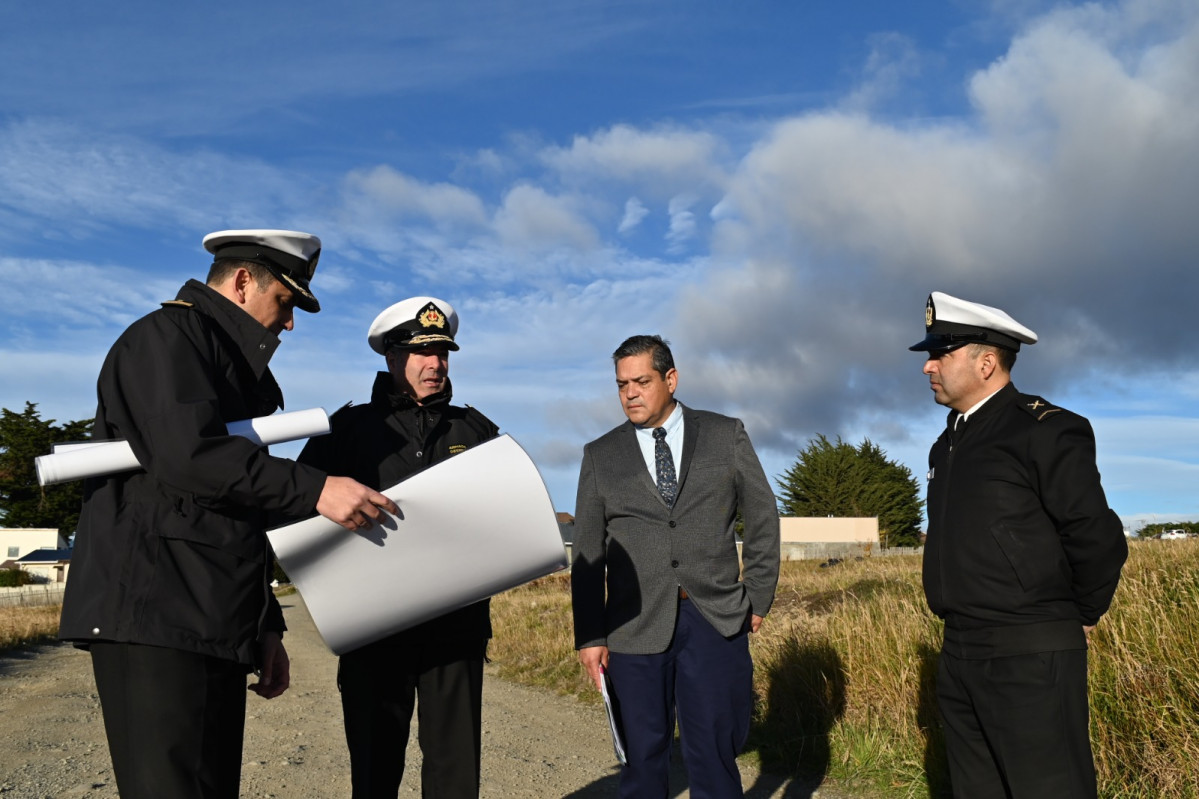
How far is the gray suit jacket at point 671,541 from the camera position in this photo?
159 inches

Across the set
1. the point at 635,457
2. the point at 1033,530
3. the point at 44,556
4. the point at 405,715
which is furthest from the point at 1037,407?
the point at 44,556

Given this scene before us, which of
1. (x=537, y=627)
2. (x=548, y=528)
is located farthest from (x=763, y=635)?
(x=537, y=627)

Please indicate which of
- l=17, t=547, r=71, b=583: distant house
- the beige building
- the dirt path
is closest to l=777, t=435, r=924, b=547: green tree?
the beige building

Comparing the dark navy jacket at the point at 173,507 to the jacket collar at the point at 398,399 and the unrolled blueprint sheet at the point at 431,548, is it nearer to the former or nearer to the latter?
the unrolled blueprint sheet at the point at 431,548

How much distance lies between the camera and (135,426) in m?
2.64

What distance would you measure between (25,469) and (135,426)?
197 feet

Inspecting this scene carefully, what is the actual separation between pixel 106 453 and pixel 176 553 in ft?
1.05

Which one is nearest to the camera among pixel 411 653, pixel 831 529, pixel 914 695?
pixel 411 653

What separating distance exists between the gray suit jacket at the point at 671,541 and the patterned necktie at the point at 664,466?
0.14ft

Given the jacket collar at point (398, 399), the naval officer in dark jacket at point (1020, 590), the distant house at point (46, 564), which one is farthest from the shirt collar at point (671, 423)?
the distant house at point (46, 564)

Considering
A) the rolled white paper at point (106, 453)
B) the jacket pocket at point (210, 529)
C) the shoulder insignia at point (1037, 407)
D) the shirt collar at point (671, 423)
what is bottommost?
the jacket pocket at point (210, 529)

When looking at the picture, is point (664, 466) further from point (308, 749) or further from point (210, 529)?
point (308, 749)

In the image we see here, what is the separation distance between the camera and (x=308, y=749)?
23.2ft

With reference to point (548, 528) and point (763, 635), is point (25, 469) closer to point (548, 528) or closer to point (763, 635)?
point (763, 635)
